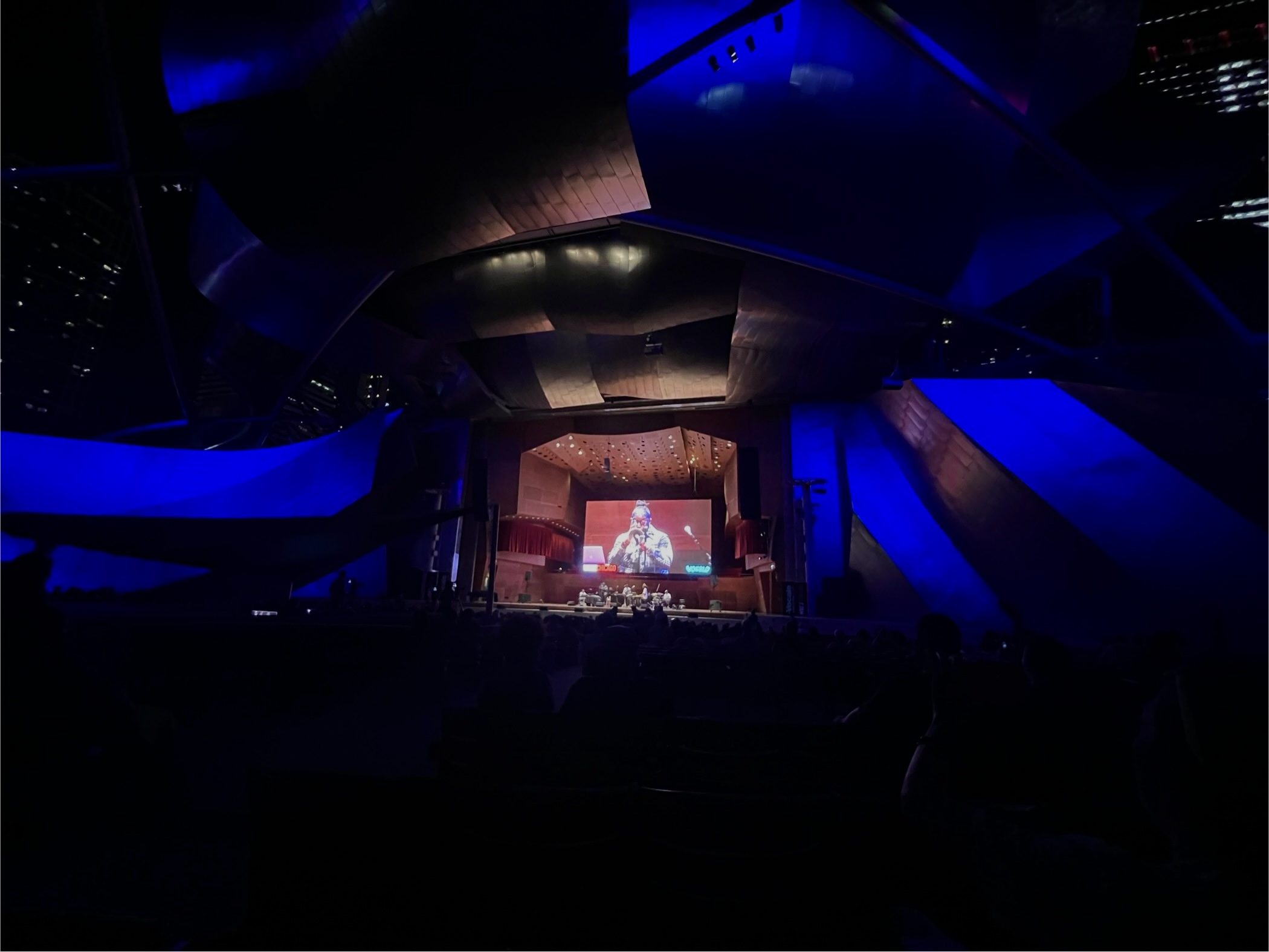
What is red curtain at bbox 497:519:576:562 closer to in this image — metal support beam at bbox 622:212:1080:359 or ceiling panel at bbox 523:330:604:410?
ceiling panel at bbox 523:330:604:410

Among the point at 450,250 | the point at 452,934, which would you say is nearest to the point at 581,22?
the point at 450,250

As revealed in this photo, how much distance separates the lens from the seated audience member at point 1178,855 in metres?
1.04

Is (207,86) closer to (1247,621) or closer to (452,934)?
(452,934)

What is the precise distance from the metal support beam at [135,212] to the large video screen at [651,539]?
1603 cm

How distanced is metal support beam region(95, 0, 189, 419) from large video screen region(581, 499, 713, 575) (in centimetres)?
1603

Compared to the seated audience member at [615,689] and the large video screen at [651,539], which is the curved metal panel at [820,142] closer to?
the seated audience member at [615,689]

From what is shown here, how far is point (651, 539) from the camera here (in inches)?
917

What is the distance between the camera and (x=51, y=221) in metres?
11.9

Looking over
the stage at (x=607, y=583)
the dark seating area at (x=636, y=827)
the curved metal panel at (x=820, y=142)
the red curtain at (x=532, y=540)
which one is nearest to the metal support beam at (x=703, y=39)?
the curved metal panel at (x=820, y=142)

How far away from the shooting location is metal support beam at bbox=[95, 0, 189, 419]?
331 inches

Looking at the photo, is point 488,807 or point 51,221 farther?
point 51,221

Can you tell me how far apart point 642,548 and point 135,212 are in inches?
755

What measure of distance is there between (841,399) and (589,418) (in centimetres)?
977

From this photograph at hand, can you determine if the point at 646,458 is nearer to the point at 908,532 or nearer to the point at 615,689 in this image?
the point at 908,532
